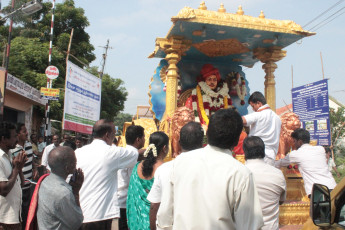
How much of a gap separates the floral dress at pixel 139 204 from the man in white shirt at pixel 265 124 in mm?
2183

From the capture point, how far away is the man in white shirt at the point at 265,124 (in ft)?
16.8

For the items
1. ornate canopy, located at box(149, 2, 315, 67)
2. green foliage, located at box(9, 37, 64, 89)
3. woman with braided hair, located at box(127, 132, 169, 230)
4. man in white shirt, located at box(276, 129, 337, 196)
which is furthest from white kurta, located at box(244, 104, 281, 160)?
green foliage, located at box(9, 37, 64, 89)

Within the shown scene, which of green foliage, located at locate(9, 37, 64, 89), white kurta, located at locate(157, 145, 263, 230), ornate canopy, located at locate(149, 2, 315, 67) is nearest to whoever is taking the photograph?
white kurta, located at locate(157, 145, 263, 230)

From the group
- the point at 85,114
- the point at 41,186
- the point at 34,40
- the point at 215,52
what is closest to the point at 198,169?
the point at 41,186

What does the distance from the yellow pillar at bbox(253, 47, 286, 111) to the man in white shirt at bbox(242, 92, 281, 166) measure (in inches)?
103

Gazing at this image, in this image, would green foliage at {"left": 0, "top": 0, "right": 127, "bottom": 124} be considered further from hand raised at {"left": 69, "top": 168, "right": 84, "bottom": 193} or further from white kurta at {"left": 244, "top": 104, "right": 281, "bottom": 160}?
hand raised at {"left": 69, "top": 168, "right": 84, "bottom": 193}

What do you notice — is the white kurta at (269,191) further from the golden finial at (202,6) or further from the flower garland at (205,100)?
the flower garland at (205,100)

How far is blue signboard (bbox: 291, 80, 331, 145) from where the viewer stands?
995cm

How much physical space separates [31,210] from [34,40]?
19400 mm

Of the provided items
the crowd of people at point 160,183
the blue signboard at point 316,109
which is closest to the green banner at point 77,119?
the crowd of people at point 160,183

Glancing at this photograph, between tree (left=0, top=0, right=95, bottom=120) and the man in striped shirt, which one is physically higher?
tree (left=0, top=0, right=95, bottom=120)

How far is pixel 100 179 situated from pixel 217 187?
1923mm

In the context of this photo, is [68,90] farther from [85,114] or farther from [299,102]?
[299,102]

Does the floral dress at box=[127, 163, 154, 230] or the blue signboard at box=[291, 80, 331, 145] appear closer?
the floral dress at box=[127, 163, 154, 230]
